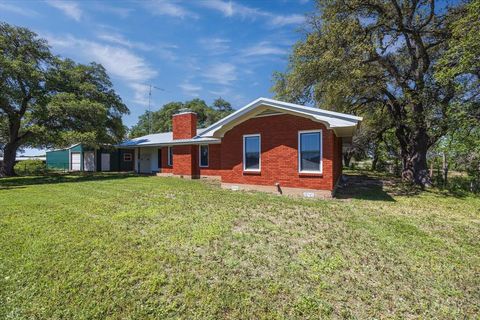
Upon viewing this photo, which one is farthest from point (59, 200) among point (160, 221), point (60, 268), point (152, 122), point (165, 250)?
point (152, 122)

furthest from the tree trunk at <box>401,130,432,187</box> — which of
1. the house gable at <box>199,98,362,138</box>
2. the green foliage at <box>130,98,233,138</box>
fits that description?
the green foliage at <box>130,98,233,138</box>

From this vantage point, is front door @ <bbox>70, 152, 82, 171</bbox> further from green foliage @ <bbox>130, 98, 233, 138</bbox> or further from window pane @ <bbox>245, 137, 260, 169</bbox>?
window pane @ <bbox>245, 137, 260, 169</bbox>

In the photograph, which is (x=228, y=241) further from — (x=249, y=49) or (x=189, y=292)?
(x=249, y=49)

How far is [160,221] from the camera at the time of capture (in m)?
6.02

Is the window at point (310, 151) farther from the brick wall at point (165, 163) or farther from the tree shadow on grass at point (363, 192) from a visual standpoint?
the brick wall at point (165, 163)

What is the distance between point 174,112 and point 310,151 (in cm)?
4198

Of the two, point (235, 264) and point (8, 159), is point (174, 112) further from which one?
point (235, 264)

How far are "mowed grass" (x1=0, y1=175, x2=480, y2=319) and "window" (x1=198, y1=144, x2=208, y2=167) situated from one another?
10254 millimetres

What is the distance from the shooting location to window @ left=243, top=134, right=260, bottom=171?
11.0m

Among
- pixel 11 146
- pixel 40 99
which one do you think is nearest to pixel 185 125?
pixel 40 99

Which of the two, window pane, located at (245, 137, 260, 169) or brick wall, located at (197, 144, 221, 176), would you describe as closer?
window pane, located at (245, 137, 260, 169)

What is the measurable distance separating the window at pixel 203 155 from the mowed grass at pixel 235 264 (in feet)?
33.6

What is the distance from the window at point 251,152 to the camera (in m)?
11.0

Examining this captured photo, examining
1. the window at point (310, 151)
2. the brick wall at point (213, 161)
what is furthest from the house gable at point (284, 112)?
the brick wall at point (213, 161)
